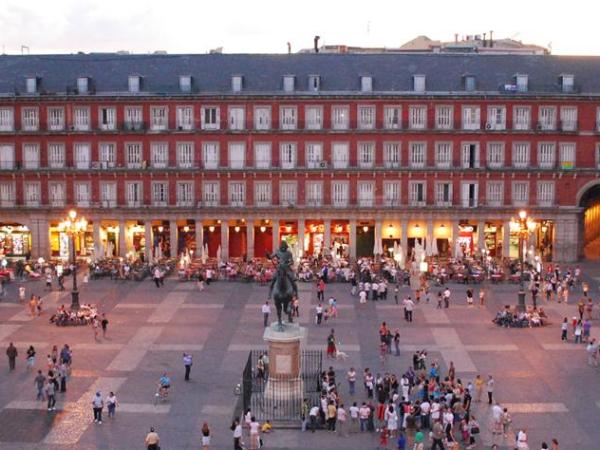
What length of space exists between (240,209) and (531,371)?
40580 millimetres

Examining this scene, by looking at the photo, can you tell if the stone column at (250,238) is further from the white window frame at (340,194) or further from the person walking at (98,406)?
the person walking at (98,406)

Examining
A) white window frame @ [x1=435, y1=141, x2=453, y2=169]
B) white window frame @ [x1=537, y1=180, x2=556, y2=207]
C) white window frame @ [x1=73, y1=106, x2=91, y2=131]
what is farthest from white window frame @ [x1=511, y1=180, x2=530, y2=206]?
white window frame @ [x1=73, y1=106, x2=91, y2=131]

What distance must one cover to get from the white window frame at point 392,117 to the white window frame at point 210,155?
1495 cm

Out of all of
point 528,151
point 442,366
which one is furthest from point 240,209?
point 442,366

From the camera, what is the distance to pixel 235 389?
39.6 metres

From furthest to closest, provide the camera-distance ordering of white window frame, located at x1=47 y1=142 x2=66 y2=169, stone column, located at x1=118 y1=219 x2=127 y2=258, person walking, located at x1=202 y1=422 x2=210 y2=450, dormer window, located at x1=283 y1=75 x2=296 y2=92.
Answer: stone column, located at x1=118 y1=219 x2=127 y2=258 < white window frame, located at x1=47 y1=142 x2=66 y2=169 < dormer window, located at x1=283 y1=75 x2=296 y2=92 < person walking, located at x1=202 y1=422 x2=210 y2=450

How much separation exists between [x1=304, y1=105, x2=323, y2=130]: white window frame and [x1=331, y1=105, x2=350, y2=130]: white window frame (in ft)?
3.46

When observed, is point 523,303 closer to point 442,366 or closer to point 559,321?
point 559,321

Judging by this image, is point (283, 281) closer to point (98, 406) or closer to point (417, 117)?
point (98, 406)

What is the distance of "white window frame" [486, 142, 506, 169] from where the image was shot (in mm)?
78312

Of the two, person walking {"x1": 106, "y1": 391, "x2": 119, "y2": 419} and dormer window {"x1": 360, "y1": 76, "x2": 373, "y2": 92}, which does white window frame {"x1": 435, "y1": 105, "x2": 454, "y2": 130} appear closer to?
dormer window {"x1": 360, "y1": 76, "x2": 373, "y2": 92}

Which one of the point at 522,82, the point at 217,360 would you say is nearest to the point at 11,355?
the point at 217,360

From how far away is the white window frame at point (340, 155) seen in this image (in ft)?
258

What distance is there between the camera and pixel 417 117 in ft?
257
